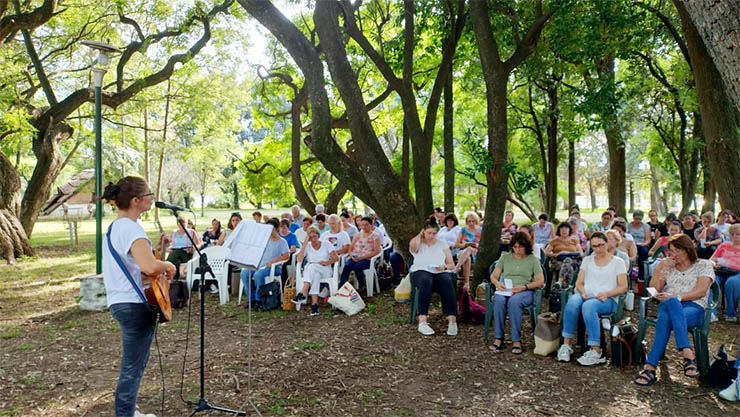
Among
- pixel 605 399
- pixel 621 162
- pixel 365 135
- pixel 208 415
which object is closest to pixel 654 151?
pixel 621 162

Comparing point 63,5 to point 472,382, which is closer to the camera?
point 472,382

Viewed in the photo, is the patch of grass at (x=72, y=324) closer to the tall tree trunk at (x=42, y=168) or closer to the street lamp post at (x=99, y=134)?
the street lamp post at (x=99, y=134)

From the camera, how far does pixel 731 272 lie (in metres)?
6.14

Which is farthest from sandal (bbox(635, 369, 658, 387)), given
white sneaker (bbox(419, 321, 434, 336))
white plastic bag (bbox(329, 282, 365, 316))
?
Answer: white plastic bag (bbox(329, 282, 365, 316))

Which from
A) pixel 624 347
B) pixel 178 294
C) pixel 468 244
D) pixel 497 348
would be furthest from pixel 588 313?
pixel 178 294

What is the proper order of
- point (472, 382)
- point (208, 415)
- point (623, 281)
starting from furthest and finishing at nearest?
1. point (623, 281)
2. point (472, 382)
3. point (208, 415)

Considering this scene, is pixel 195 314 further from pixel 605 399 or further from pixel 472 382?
pixel 605 399

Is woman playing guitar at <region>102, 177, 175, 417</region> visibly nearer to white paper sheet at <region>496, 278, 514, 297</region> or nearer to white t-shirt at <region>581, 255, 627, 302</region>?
white paper sheet at <region>496, 278, 514, 297</region>

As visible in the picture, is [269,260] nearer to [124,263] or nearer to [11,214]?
[124,263]

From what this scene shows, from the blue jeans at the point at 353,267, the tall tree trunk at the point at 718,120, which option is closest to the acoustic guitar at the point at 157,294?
the blue jeans at the point at 353,267

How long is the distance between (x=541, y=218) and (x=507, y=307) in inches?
152

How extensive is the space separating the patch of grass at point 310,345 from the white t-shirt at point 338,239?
82.5 inches

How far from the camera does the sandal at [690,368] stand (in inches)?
169

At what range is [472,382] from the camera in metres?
4.38
